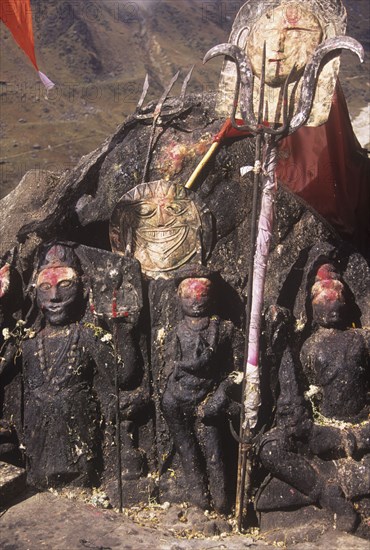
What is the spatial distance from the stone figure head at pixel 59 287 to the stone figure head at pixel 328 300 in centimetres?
204

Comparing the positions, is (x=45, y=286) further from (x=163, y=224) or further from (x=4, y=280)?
(x=163, y=224)

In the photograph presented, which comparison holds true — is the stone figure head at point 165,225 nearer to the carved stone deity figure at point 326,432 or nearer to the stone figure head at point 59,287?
the stone figure head at point 59,287

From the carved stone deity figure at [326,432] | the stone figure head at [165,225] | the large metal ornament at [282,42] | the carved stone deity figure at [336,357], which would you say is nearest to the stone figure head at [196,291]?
the stone figure head at [165,225]

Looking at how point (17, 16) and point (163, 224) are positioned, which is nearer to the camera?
point (163, 224)

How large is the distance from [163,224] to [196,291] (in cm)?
100

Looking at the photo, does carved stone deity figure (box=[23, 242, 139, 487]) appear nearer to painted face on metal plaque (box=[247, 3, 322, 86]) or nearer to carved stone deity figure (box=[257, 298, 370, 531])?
carved stone deity figure (box=[257, 298, 370, 531])

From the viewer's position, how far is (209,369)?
6680 millimetres

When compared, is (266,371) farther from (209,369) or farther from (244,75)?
(244,75)

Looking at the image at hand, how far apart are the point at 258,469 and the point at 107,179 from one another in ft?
10.2

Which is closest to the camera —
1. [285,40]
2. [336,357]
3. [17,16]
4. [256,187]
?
[256,187]

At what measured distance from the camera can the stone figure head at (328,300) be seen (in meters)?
6.75

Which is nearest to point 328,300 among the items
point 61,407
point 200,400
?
point 200,400

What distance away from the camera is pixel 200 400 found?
6680 millimetres

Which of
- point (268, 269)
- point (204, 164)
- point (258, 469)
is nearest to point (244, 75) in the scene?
point (204, 164)
